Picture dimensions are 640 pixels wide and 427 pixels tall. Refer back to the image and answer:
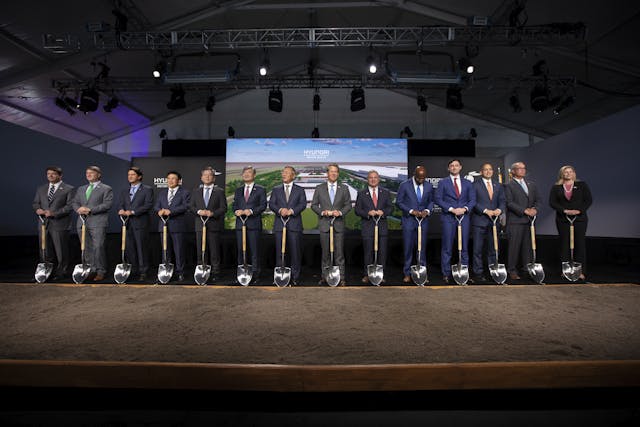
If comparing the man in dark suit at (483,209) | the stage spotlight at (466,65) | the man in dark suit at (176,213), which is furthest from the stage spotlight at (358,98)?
the man in dark suit at (176,213)

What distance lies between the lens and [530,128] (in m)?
12.0

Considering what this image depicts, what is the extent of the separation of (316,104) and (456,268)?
6.89 meters

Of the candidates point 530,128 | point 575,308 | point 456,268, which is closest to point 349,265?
point 456,268

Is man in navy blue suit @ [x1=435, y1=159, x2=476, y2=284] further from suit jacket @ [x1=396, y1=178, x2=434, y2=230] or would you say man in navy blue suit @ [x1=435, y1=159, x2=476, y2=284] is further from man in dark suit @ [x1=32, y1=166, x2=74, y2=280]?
man in dark suit @ [x1=32, y1=166, x2=74, y2=280]

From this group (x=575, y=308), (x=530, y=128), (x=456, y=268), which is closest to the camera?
(x=575, y=308)

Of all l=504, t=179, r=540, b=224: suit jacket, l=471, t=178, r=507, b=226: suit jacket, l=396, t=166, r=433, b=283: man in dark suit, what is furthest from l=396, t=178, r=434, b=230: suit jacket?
l=504, t=179, r=540, b=224: suit jacket

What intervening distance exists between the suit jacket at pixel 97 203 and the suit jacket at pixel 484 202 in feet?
18.9

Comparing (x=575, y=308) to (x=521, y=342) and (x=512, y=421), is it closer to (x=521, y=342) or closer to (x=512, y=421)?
(x=521, y=342)

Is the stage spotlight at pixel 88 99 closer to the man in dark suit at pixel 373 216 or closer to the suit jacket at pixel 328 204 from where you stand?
the suit jacket at pixel 328 204

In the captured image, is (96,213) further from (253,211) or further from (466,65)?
(466,65)

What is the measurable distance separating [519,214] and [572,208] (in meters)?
0.81

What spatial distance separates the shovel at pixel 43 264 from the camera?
438 cm

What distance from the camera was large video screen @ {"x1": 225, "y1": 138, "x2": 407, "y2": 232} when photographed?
8.69 meters

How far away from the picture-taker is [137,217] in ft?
15.6
